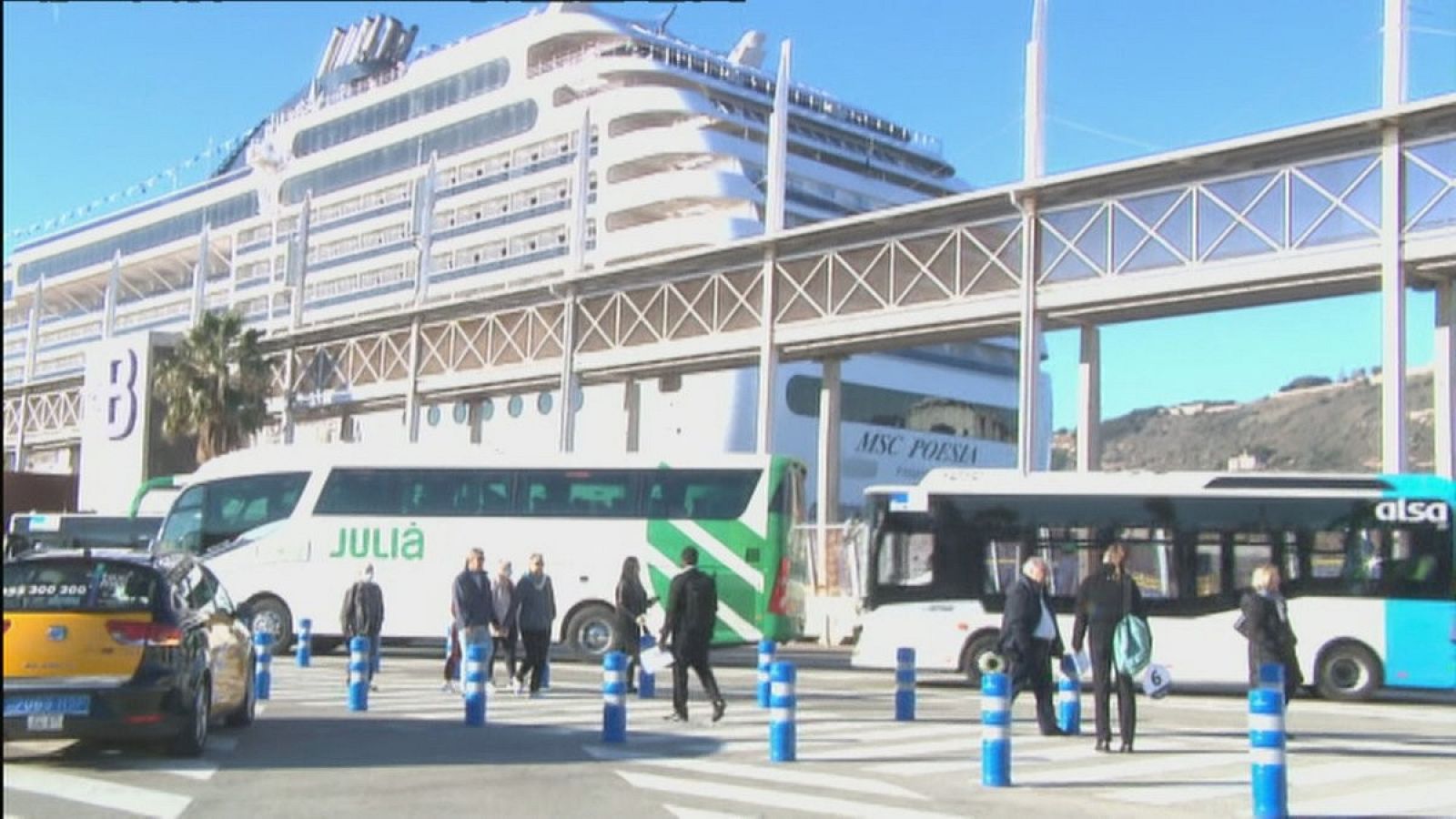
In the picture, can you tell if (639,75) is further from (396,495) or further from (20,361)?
(20,361)

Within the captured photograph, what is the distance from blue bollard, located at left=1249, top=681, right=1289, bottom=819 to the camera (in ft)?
27.4

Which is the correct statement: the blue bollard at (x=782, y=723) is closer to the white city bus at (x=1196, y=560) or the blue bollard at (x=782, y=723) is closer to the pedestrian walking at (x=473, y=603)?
the pedestrian walking at (x=473, y=603)

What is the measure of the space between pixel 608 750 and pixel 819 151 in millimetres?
42479

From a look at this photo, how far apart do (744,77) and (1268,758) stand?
47.4m

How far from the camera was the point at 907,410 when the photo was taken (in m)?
52.0

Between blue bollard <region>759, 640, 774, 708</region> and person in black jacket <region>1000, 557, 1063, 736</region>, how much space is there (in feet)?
9.35

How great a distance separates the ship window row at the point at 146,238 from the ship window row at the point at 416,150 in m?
3.71

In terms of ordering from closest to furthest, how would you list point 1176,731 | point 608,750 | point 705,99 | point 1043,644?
point 608,750, point 1043,644, point 1176,731, point 705,99

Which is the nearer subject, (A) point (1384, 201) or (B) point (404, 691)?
(B) point (404, 691)

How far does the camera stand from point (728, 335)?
29953mm

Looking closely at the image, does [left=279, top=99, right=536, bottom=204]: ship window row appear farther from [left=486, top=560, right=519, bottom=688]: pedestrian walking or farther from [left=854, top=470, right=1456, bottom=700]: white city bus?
[left=486, top=560, right=519, bottom=688]: pedestrian walking

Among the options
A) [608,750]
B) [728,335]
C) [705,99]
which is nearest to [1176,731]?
[608,750]

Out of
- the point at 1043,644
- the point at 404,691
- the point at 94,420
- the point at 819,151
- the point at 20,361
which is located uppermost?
the point at 819,151

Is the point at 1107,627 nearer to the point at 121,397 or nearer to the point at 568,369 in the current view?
the point at 568,369
